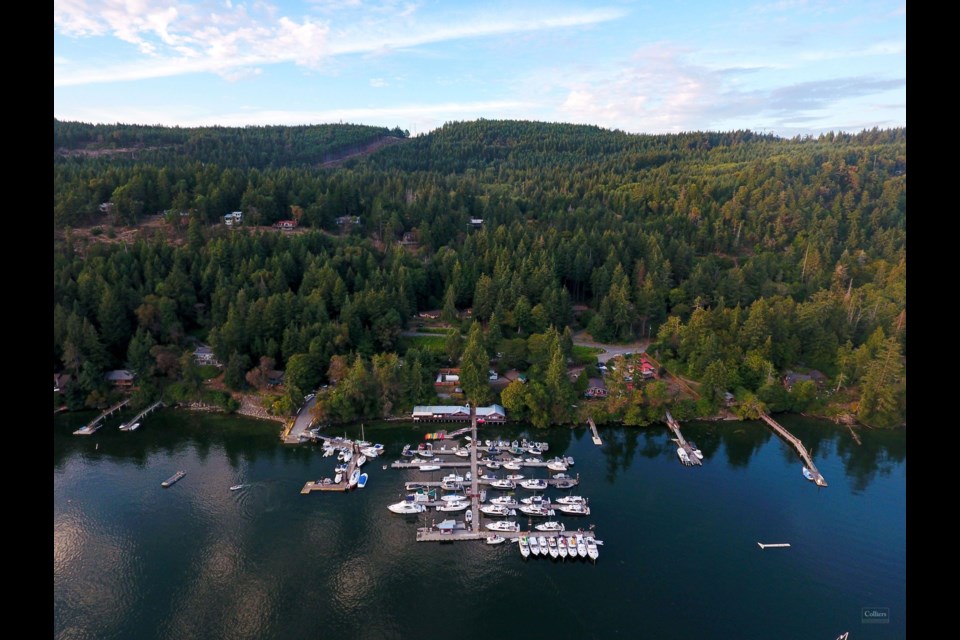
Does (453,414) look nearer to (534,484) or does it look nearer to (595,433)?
(534,484)

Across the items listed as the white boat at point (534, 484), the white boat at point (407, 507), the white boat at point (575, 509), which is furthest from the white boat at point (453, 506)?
the white boat at point (575, 509)

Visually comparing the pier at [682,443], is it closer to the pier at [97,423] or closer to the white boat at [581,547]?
the white boat at [581,547]

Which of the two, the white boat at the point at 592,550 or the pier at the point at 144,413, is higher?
the pier at the point at 144,413

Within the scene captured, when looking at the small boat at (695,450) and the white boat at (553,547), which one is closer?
the white boat at (553,547)

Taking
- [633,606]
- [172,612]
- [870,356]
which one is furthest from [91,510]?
[870,356]

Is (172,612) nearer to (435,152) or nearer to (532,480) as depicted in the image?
(532,480)

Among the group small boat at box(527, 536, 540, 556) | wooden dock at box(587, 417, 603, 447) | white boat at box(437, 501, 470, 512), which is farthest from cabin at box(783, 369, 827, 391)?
white boat at box(437, 501, 470, 512)
